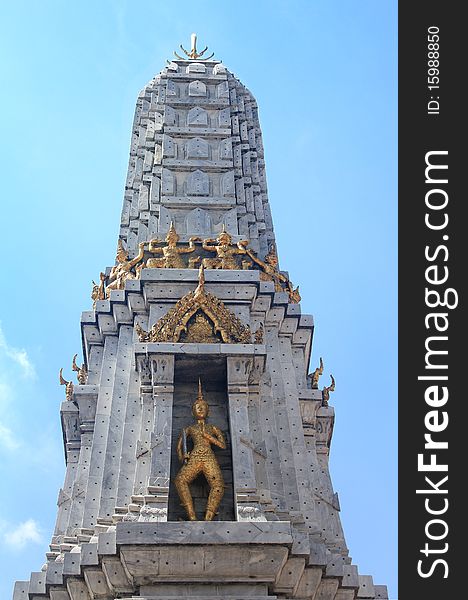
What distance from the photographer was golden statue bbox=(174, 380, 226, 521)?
2617cm

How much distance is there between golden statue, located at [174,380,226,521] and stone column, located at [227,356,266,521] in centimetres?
48

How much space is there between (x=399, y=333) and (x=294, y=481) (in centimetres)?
798

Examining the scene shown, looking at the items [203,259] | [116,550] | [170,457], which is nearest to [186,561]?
[116,550]

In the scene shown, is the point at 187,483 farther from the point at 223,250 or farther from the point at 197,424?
the point at 223,250

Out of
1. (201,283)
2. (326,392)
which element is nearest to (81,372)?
(201,283)

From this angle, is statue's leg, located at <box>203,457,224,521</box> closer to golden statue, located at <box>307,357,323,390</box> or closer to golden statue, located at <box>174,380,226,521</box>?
golden statue, located at <box>174,380,226,521</box>

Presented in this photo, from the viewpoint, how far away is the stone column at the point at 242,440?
2562 centimetres

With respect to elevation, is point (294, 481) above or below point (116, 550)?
above

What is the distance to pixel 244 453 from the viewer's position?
27250 millimetres

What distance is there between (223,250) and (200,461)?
913 centimetres

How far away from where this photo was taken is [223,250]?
Result: 3350cm

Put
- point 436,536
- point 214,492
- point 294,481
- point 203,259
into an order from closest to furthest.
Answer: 1. point 436,536
2. point 214,492
3. point 294,481
4. point 203,259

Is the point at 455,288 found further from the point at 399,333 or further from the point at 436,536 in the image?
the point at 436,536

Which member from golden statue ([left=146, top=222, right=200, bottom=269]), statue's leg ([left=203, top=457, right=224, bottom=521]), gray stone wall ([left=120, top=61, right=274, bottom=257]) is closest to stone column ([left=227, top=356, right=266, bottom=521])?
statue's leg ([left=203, top=457, right=224, bottom=521])
